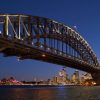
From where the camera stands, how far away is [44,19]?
82.1 m

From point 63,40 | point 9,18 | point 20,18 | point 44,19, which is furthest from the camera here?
point 63,40

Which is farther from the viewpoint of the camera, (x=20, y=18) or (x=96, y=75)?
(x=96, y=75)

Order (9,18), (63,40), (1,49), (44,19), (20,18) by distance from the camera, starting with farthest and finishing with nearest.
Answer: (63,40) → (44,19) → (20,18) → (9,18) → (1,49)

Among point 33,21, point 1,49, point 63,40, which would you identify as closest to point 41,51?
point 33,21

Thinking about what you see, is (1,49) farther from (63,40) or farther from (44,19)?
(63,40)

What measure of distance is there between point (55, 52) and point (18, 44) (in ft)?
74.5

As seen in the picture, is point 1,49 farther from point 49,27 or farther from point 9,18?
point 49,27

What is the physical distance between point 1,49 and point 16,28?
8.99 m

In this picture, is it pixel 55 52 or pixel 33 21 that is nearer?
pixel 33 21

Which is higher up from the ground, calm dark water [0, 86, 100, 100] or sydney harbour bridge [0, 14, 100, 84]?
sydney harbour bridge [0, 14, 100, 84]

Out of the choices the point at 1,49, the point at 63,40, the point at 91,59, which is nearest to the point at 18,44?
the point at 1,49

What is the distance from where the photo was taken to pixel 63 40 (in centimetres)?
10100

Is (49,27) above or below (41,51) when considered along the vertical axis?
above

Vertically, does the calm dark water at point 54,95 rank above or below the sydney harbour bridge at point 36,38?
below
